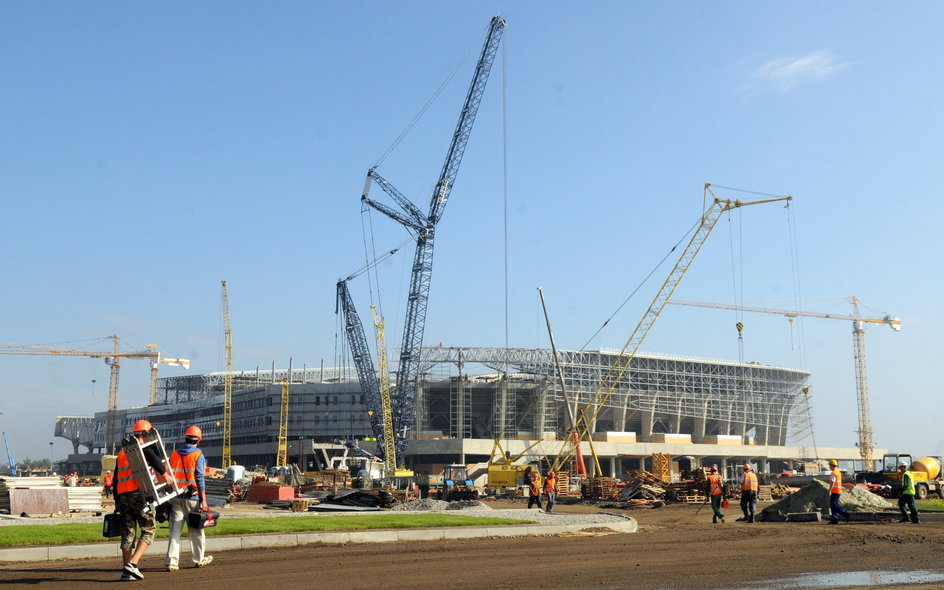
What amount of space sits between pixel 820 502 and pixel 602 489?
25.0m

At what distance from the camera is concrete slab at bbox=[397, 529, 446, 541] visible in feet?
59.4

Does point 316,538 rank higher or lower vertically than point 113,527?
lower

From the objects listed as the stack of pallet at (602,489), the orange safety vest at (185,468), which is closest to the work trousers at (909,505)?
the orange safety vest at (185,468)

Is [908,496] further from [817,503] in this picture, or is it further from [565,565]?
[565,565]

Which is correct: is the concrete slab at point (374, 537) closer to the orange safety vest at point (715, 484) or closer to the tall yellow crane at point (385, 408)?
the orange safety vest at point (715, 484)

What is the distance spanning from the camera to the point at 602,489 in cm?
5022

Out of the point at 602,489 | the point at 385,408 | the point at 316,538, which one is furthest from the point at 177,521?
the point at 385,408

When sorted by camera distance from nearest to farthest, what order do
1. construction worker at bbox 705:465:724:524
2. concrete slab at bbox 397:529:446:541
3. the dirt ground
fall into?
the dirt ground < concrete slab at bbox 397:529:446:541 < construction worker at bbox 705:465:724:524

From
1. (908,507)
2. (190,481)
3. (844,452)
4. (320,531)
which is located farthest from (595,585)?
(844,452)

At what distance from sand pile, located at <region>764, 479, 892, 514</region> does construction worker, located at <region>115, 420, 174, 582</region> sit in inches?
753

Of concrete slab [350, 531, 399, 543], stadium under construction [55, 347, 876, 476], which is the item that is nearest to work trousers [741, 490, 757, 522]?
concrete slab [350, 531, 399, 543]

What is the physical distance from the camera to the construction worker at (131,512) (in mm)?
11258

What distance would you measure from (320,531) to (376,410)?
326 feet

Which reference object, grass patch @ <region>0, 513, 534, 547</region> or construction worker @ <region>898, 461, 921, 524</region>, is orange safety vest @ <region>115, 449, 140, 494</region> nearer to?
grass patch @ <region>0, 513, 534, 547</region>
